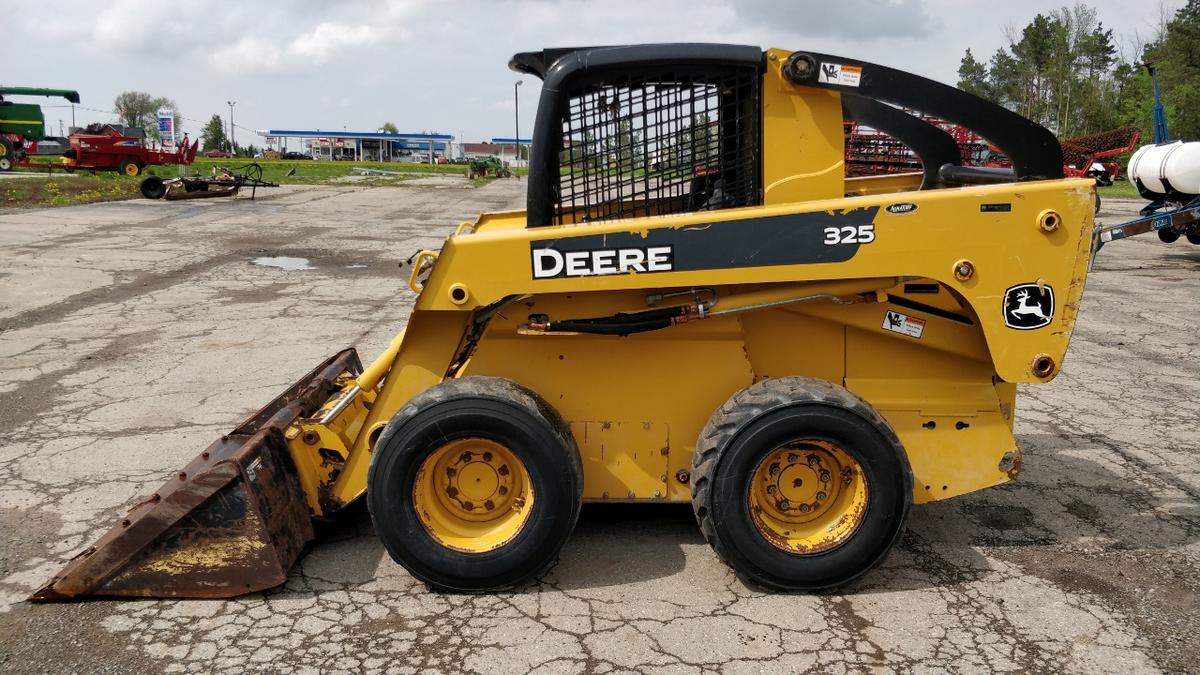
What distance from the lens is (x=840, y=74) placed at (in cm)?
374

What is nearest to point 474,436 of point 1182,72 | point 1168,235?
point 1168,235

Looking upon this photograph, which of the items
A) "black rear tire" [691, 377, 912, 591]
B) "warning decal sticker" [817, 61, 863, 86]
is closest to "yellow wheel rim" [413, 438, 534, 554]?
"black rear tire" [691, 377, 912, 591]

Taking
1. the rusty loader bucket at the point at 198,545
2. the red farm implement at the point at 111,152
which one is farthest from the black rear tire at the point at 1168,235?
the red farm implement at the point at 111,152

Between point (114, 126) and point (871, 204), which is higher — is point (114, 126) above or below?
above

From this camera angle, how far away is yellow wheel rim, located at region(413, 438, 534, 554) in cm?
382

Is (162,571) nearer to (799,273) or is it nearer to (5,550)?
(5,550)

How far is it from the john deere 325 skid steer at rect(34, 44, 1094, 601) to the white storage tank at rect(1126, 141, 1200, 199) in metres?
12.3

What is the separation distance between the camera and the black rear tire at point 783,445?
3668 mm

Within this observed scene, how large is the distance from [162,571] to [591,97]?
8.57ft

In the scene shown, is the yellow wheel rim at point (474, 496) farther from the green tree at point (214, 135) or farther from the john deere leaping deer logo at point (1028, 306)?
the green tree at point (214, 135)

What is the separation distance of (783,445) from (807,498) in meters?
0.33

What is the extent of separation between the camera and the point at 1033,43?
53938mm

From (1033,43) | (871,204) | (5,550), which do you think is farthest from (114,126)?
(1033,43)

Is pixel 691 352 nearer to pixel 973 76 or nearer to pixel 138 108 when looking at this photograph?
pixel 973 76
